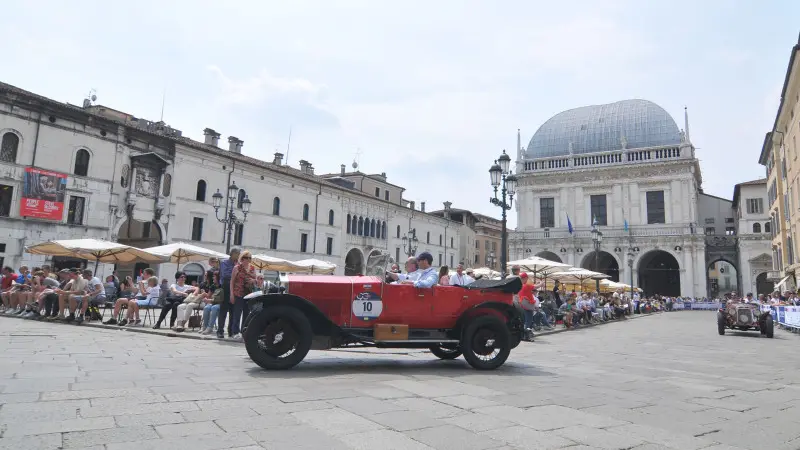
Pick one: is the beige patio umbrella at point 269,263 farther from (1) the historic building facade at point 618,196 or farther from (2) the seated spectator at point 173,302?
(1) the historic building facade at point 618,196

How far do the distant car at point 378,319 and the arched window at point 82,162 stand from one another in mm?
24996

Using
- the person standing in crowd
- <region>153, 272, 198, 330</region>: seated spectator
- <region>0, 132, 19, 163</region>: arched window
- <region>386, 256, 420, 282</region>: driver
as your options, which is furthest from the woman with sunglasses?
<region>0, 132, 19, 163</region>: arched window

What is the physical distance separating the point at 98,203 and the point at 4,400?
26.2 metres

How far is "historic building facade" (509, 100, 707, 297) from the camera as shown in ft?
148

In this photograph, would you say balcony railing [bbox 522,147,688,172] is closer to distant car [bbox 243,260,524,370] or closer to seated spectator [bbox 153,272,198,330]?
seated spectator [bbox 153,272,198,330]

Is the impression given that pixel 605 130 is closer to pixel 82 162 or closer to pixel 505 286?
pixel 82 162

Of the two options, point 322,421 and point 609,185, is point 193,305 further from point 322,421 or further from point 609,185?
point 609,185

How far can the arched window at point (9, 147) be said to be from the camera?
23.7 meters

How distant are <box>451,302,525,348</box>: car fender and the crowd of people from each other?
14.3ft

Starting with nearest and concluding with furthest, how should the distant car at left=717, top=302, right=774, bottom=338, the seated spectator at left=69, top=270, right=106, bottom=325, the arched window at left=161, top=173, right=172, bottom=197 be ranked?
the seated spectator at left=69, top=270, right=106, bottom=325 < the distant car at left=717, top=302, right=774, bottom=338 < the arched window at left=161, top=173, right=172, bottom=197

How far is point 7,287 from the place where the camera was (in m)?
16.2

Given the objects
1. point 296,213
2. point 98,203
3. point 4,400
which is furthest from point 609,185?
point 4,400

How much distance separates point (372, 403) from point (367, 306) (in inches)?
90.9

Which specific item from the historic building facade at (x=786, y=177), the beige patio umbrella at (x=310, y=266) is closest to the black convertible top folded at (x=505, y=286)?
the beige patio umbrella at (x=310, y=266)
